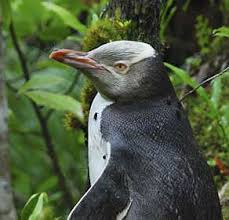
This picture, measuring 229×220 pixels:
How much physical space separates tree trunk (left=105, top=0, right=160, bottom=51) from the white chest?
0.38 metres

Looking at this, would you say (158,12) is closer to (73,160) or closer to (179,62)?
(179,62)

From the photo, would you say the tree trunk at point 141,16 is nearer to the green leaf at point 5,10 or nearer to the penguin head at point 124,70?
the penguin head at point 124,70

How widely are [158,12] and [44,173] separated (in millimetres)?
2446

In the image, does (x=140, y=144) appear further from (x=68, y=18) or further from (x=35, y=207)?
(x=68, y=18)

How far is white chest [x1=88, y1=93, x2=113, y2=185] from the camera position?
2396 millimetres

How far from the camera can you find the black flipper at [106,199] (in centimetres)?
229

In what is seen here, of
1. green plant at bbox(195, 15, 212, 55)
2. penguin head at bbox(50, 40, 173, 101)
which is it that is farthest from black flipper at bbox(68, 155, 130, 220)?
green plant at bbox(195, 15, 212, 55)

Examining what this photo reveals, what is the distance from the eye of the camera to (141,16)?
2816 mm

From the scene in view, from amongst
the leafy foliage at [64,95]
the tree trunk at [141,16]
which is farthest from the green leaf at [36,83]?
the tree trunk at [141,16]

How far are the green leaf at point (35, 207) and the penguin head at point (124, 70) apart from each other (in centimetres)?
61

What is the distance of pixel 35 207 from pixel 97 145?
0.60 metres

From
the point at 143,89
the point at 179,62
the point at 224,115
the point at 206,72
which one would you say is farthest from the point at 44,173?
the point at 143,89

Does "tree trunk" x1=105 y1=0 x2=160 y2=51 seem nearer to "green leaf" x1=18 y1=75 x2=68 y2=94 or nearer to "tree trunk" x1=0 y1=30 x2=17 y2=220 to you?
"tree trunk" x1=0 y1=30 x2=17 y2=220

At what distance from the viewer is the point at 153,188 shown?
2.34 m
